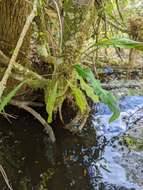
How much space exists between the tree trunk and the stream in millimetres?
571

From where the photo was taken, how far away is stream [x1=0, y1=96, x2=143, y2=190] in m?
2.52

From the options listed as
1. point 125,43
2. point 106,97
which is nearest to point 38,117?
point 106,97

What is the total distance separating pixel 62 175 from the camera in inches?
102

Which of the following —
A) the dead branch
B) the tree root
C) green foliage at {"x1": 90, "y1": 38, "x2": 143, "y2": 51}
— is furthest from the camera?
the dead branch

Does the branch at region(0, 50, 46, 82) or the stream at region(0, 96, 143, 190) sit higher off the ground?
the branch at region(0, 50, 46, 82)

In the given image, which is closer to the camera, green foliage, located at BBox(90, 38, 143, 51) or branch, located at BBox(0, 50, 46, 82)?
green foliage, located at BBox(90, 38, 143, 51)

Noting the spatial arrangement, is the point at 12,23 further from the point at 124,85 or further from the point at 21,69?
the point at 124,85

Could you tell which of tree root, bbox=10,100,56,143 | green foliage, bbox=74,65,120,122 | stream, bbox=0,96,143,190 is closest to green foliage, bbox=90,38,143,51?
green foliage, bbox=74,65,120,122

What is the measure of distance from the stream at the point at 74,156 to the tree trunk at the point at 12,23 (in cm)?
57

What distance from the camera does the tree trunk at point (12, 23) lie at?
2.81 m

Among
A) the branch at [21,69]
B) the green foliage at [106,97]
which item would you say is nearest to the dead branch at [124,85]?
the branch at [21,69]

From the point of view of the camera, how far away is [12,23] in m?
2.87

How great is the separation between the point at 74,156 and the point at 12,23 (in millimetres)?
1011

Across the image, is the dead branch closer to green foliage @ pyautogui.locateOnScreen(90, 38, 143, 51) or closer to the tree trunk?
the tree trunk
